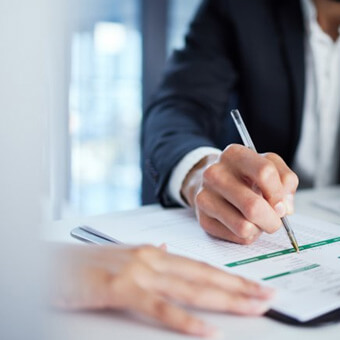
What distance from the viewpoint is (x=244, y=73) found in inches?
49.8

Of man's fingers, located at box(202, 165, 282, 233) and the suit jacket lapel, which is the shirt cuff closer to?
man's fingers, located at box(202, 165, 282, 233)

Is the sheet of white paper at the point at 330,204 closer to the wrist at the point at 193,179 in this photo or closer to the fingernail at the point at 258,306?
the wrist at the point at 193,179

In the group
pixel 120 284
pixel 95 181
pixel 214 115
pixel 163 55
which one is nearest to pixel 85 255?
pixel 120 284

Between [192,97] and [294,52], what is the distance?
0.27 metres

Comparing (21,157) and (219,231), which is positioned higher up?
(21,157)

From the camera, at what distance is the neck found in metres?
1.26

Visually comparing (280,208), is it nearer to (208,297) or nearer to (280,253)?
(280,253)

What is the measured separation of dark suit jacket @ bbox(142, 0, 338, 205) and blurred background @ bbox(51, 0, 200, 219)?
2.60ft

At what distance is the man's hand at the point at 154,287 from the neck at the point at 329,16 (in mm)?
1009

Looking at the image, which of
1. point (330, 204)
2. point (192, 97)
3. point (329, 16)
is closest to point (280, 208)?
point (330, 204)

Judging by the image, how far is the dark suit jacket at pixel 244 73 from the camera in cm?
115

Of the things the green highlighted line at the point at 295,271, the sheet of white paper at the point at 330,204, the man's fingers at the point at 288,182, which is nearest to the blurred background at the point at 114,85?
the sheet of white paper at the point at 330,204

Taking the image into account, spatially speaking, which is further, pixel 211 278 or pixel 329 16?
pixel 329 16

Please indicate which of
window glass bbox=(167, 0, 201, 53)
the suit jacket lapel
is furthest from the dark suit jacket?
window glass bbox=(167, 0, 201, 53)
